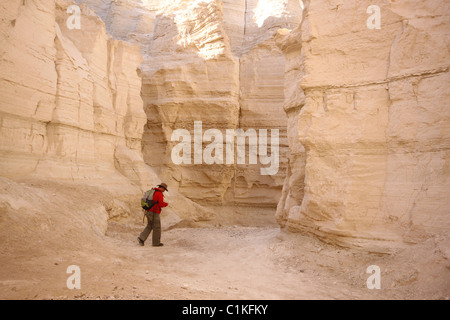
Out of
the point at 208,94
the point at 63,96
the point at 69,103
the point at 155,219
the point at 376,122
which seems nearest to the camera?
the point at 376,122

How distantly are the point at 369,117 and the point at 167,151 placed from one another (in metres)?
12.7

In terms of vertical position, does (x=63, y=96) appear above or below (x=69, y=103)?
above

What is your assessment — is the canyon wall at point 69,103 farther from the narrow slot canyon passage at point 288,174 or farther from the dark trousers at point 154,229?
the dark trousers at point 154,229

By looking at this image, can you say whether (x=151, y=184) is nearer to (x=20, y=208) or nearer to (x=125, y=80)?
(x=125, y=80)

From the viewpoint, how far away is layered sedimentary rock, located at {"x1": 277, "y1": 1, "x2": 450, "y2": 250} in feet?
17.3

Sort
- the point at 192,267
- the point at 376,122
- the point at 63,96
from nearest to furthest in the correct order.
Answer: the point at 192,267 < the point at 376,122 < the point at 63,96

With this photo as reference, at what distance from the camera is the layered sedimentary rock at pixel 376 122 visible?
5273 millimetres

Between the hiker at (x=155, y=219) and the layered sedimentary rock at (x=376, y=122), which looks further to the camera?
the hiker at (x=155, y=219)

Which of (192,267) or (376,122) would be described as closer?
(192,267)

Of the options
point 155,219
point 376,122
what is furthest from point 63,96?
point 376,122

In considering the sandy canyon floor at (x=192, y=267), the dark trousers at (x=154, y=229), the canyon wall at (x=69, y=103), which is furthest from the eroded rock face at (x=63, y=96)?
the dark trousers at (x=154, y=229)

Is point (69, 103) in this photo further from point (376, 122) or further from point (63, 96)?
point (376, 122)

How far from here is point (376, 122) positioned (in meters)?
5.93
